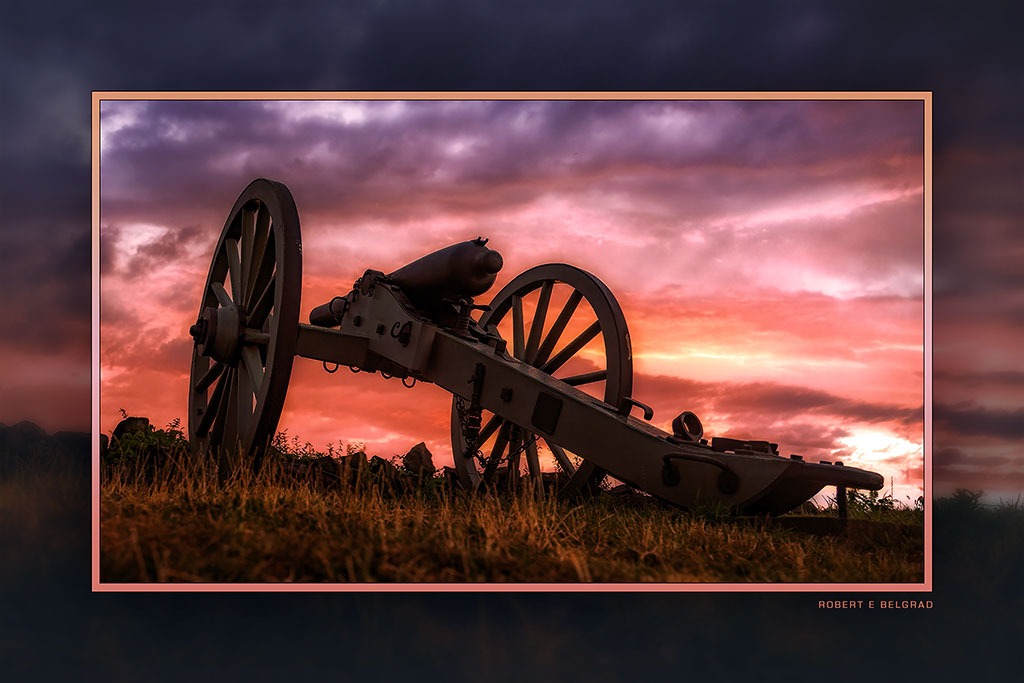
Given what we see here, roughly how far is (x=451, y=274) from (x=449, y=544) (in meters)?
2.04

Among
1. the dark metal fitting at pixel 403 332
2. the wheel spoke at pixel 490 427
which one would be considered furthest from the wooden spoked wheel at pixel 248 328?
the wheel spoke at pixel 490 427

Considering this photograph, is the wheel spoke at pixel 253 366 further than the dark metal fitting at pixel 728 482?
Yes

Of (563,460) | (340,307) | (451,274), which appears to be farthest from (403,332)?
(563,460)

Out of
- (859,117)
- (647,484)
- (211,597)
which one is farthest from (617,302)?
(211,597)

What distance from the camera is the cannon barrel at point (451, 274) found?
5984 mm

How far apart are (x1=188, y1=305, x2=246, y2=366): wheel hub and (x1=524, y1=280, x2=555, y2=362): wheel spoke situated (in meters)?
2.05

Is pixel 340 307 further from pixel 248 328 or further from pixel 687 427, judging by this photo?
pixel 687 427

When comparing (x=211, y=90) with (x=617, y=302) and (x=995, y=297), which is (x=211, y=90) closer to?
(x=617, y=302)

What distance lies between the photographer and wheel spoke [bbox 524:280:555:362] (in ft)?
21.9

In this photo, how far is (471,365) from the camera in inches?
229

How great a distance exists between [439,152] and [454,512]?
2.02m

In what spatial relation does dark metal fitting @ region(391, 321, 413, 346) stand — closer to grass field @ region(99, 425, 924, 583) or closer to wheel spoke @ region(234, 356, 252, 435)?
wheel spoke @ region(234, 356, 252, 435)

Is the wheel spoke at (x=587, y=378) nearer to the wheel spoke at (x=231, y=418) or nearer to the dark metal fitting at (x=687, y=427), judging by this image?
the dark metal fitting at (x=687, y=427)

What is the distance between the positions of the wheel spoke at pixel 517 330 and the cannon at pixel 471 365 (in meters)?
0.01
